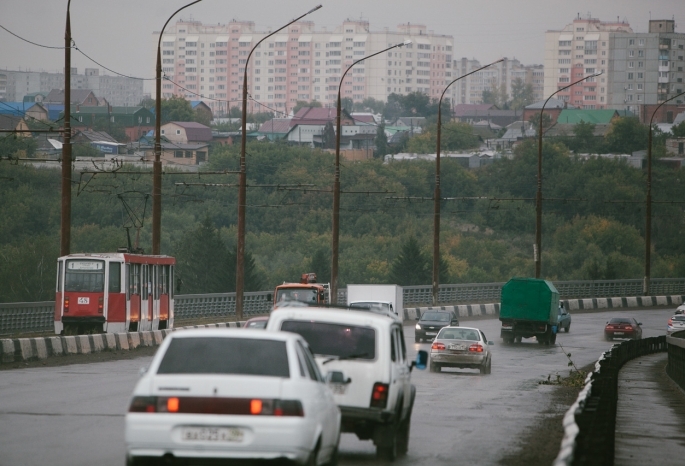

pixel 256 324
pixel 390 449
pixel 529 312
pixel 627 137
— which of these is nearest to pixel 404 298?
pixel 529 312

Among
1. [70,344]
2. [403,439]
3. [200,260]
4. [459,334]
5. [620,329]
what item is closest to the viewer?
[403,439]

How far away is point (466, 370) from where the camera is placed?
33406 mm

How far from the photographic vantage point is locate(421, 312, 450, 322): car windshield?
154ft

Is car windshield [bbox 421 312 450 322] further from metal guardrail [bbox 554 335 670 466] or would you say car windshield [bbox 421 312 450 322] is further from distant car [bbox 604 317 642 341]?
metal guardrail [bbox 554 335 670 466]

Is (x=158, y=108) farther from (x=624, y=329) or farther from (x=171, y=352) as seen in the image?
(x=171, y=352)

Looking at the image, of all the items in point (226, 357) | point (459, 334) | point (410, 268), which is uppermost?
point (226, 357)

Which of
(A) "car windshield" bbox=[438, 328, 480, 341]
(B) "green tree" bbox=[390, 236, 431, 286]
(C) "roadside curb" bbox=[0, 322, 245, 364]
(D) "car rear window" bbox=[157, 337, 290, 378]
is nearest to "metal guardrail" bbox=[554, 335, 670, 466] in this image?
(D) "car rear window" bbox=[157, 337, 290, 378]

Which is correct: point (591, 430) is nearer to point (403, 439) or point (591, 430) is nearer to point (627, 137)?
point (403, 439)

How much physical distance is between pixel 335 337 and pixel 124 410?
5.74m

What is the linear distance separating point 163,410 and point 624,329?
151 feet

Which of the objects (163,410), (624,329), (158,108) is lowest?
(624,329)

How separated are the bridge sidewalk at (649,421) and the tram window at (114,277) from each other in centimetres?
1422

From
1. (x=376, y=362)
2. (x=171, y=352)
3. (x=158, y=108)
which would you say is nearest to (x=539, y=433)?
(x=376, y=362)

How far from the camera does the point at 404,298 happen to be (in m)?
68.2
